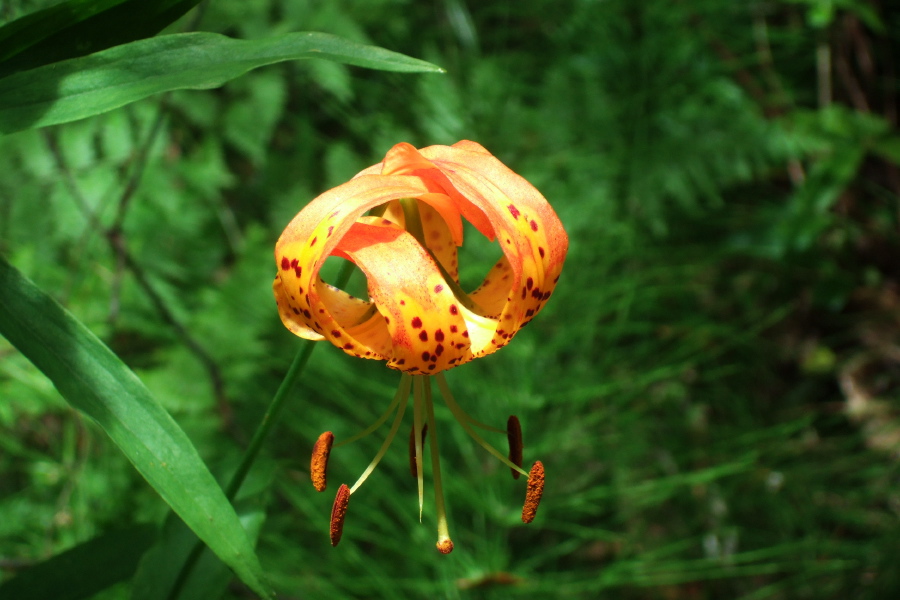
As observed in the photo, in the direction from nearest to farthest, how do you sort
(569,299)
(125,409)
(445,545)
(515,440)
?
(125,409) < (445,545) < (515,440) < (569,299)

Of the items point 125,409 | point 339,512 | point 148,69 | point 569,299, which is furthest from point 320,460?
point 569,299

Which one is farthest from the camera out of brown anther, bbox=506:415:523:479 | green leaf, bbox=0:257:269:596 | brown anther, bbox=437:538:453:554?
brown anther, bbox=506:415:523:479

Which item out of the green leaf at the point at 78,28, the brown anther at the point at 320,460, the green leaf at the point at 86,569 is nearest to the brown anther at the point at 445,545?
the brown anther at the point at 320,460

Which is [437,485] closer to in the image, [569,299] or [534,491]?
[534,491]

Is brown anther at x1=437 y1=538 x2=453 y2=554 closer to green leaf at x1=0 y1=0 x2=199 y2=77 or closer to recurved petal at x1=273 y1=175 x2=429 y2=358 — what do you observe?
recurved petal at x1=273 y1=175 x2=429 y2=358

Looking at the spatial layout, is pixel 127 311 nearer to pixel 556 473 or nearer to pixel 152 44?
pixel 556 473

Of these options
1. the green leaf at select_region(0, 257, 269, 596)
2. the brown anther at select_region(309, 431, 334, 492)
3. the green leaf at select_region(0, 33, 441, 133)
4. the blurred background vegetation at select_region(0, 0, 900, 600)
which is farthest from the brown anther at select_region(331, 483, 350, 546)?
the blurred background vegetation at select_region(0, 0, 900, 600)

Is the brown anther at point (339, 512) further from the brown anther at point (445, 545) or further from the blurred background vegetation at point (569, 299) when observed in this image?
the blurred background vegetation at point (569, 299)
